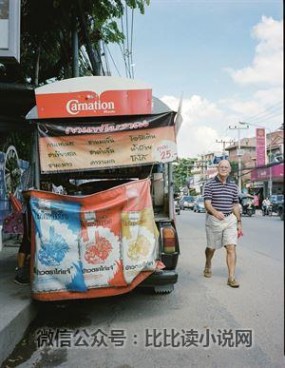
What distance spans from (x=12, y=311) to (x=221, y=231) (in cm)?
325

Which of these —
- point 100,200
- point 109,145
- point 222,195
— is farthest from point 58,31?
point 100,200

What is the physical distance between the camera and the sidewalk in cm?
364

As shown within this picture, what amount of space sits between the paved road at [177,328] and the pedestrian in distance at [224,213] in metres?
0.52

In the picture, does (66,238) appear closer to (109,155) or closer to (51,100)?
(109,155)

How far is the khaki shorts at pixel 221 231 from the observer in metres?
6.07

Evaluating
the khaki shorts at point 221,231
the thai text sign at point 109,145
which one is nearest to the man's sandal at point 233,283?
the khaki shorts at point 221,231

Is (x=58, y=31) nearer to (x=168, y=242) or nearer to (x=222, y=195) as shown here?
(x=222, y=195)

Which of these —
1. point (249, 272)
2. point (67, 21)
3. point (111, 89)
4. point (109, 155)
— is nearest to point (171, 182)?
point (109, 155)

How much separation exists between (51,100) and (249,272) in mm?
4562

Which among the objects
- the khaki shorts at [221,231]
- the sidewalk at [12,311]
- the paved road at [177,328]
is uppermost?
the khaki shorts at [221,231]

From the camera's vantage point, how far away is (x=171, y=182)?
5.37 meters

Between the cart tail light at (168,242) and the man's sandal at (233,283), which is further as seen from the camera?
the man's sandal at (233,283)

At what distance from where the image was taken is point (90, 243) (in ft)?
14.3

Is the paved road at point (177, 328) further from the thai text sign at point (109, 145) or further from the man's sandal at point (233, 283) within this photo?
the thai text sign at point (109, 145)
